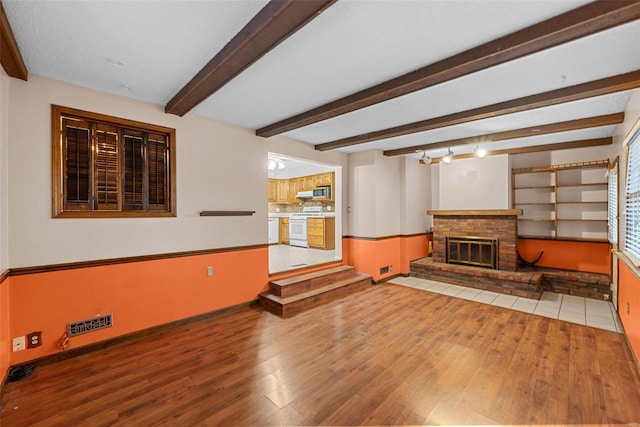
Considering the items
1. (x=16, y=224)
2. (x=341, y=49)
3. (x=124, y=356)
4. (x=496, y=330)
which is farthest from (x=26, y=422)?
(x=496, y=330)

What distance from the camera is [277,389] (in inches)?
82.2

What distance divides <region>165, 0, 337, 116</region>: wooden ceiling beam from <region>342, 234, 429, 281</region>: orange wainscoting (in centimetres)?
377

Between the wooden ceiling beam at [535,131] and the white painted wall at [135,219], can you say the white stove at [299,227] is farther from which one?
the wooden ceiling beam at [535,131]

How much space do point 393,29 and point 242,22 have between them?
0.95m

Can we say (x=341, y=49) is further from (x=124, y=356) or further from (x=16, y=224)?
(x=124, y=356)

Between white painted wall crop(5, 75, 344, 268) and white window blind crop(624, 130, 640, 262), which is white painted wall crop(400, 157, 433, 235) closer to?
white painted wall crop(5, 75, 344, 268)

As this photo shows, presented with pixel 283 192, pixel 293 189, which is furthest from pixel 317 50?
pixel 283 192

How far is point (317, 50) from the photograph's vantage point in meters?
1.96

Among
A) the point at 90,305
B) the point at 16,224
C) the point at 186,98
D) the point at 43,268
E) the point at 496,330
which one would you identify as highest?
the point at 186,98

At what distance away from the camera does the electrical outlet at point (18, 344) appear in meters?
2.28

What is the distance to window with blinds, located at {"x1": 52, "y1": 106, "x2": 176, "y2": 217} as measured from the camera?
2535mm

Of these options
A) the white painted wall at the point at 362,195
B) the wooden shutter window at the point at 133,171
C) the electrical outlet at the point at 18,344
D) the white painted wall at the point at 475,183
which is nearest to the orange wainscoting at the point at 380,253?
the white painted wall at the point at 362,195

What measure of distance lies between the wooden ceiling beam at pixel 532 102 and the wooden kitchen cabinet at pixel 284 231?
5.24 meters

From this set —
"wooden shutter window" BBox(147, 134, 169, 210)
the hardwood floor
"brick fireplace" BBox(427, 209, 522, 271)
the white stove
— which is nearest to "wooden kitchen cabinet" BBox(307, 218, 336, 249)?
the white stove
